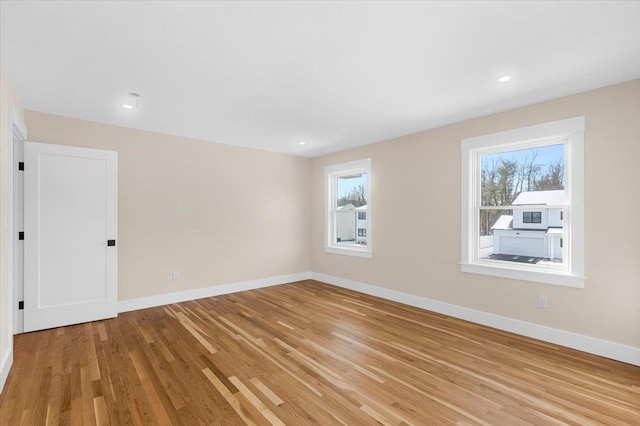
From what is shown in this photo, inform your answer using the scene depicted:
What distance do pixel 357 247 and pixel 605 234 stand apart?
Answer: 3452 millimetres

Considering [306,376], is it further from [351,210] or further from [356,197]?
[356,197]

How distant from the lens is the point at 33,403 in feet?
7.10

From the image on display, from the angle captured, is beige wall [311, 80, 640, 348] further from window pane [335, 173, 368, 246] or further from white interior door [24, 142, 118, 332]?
white interior door [24, 142, 118, 332]

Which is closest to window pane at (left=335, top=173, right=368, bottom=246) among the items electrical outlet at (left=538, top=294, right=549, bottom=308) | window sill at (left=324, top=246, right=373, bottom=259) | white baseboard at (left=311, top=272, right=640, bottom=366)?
window sill at (left=324, top=246, right=373, bottom=259)

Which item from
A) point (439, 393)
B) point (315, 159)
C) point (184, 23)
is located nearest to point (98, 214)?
point (184, 23)

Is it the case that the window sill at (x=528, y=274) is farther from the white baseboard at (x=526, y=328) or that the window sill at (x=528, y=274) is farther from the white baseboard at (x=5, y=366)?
the white baseboard at (x=5, y=366)

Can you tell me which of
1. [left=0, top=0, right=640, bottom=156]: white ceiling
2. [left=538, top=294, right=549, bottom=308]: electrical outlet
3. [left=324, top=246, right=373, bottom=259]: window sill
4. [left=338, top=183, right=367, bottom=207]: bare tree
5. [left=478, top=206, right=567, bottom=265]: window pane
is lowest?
[left=538, top=294, right=549, bottom=308]: electrical outlet

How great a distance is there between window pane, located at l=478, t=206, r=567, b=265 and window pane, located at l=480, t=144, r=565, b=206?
0.45 ft

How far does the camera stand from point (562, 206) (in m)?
3.21

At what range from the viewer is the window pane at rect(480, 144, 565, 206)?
130 inches

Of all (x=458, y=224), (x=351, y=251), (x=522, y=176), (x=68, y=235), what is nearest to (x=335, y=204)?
(x=351, y=251)

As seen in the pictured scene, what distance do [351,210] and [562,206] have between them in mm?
3234

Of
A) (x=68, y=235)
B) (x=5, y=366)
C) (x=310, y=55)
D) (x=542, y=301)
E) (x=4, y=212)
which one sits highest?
(x=310, y=55)

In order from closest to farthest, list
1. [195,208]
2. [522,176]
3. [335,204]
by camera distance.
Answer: [522,176], [195,208], [335,204]
